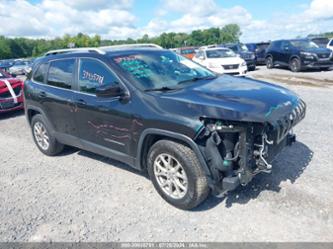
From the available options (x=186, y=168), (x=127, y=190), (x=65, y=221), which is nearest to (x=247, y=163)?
(x=186, y=168)

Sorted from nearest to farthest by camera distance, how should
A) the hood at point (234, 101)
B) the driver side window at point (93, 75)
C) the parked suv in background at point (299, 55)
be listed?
the hood at point (234, 101) < the driver side window at point (93, 75) < the parked suv in background at point (299, 55)

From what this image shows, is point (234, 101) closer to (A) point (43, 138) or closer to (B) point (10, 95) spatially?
(A) point (43, 138)

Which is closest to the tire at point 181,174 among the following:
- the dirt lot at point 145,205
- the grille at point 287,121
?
the dirt lot at point 145,205

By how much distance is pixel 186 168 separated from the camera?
3.29 m

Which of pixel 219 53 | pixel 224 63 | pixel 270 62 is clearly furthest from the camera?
pixel 270 62

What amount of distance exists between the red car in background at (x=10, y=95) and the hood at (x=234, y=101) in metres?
6.88

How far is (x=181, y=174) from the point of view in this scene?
3.44 metres

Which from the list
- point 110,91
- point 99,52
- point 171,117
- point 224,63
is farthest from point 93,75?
point 224,63

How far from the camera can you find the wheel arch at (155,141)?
318 cm

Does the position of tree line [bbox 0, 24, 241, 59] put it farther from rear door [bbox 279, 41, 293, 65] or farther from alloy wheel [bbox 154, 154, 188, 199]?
alloy wheel [bbox 154, 154, 188, 199]

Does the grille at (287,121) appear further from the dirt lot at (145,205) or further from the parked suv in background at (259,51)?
the parked suv in background at (259,51)

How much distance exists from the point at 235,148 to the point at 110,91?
1591mm

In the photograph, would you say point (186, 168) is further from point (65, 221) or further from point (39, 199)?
point (39, 199)

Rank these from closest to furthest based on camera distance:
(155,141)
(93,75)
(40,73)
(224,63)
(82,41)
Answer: (155,141) < (93,75) < (40,73) < (224,63) < (82,41)
